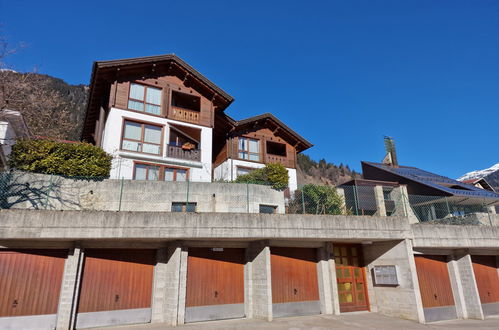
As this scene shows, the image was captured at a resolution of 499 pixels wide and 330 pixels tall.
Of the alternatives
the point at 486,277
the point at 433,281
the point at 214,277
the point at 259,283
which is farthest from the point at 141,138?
the point at 486,277

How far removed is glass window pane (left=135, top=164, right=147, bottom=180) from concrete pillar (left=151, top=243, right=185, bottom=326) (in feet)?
25.1

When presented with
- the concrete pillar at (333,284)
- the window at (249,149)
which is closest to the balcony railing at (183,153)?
the window at (249,149)

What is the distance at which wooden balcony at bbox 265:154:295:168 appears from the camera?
82.1 ft

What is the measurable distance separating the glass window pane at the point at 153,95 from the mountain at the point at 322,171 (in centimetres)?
6932

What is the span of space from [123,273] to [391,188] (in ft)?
70.6

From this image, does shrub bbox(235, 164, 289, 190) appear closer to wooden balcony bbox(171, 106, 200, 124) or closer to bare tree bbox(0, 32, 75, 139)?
wooden balcony bbox(171, 106, 200, 124)

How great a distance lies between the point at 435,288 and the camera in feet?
46.3

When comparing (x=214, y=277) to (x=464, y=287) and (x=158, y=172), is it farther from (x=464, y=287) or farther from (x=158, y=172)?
(x=464, y=287)

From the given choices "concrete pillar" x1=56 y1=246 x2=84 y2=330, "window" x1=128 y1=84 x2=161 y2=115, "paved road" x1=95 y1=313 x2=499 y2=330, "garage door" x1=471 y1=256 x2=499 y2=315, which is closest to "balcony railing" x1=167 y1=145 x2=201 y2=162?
"window" x1=128 y1=84 x2=161 y2=115

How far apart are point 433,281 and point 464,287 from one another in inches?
80.1

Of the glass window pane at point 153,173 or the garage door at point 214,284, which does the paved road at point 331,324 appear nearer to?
the garage door at point 214,284

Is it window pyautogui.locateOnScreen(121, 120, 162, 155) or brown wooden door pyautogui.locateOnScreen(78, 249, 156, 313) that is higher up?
window pyautogui.locateOnScreen(121, 120, 162, 155)

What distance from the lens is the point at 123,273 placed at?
1112 cm

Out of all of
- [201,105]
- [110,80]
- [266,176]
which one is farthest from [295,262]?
[110,80]
